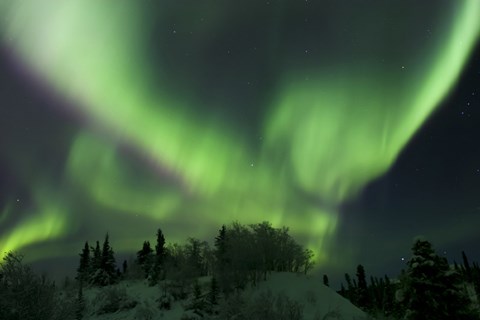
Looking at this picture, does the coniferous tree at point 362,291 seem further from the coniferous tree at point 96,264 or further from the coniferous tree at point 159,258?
the coniferous tree at point 96,264

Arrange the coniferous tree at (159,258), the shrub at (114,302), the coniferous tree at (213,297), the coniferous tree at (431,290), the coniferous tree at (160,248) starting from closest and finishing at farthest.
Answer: the coniferous tree at (431,290)
the coniferous tree at (213,297)
the shrub at (114,302)
the coniferous tree at (159,258)
the coniferous tree at (160,248)

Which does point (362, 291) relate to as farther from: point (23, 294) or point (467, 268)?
point (23, 294)

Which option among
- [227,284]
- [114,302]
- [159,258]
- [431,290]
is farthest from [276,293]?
[159,258]

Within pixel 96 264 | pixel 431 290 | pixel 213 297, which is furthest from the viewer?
pixel 96 264

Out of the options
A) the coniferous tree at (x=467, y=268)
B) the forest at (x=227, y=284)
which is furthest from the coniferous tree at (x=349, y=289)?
the coniferous tree at (x=467, y=268)

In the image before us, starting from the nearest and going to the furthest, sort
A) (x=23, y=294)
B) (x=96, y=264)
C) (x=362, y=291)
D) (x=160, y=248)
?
1. (x=23, y=294)
2. (x=362, y=291)
3. (x=96, y=264)
4. (x=160, y=248)

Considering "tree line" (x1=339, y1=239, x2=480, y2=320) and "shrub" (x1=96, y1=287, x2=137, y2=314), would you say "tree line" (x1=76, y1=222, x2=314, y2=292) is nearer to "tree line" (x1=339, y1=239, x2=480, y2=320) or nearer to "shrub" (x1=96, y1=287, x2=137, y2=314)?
"shrub" (x1=96, y1=287, x2=137, y2=314)

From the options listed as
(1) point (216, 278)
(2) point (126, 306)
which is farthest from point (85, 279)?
(1) point (216, 278)

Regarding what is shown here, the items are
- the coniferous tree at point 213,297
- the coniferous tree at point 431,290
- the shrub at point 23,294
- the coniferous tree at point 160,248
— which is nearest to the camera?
the shrub at point 23,294

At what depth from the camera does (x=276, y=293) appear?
68688mm

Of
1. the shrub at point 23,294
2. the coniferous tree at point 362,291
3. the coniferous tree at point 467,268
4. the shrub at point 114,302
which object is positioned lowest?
the shrub at point 23,294

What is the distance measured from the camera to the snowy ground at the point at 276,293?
62.2 m

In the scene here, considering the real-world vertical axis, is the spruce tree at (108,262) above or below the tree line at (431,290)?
above

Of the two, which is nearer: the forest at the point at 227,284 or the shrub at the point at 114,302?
the forest at the point at 227,284
